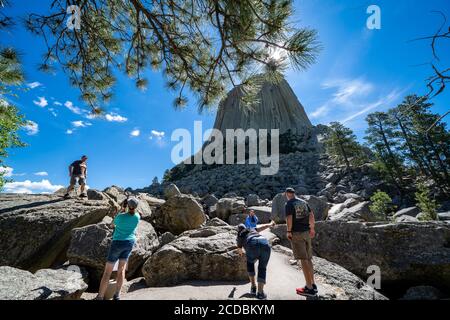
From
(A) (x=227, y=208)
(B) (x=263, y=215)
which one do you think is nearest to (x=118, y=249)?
(A) (x=227, y=208)

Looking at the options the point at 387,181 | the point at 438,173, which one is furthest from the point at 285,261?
the point at 438,173

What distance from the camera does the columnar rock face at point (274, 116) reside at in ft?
195

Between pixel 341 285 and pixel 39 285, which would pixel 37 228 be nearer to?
pixel 39 285

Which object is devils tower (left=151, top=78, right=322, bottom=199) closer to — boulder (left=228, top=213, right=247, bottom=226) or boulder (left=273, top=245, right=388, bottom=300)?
boulder (left=273, top=245, right=388, bottom=300)

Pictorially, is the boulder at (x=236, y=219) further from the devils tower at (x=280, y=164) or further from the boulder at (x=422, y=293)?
the devils tower at (x=280, y=164)

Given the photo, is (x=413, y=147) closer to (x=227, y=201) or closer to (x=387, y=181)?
(x=387, y=181)

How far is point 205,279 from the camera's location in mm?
4824

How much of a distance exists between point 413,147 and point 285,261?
2672 centimetres

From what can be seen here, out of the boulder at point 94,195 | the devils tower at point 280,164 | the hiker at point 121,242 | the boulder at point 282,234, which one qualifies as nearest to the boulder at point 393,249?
the boulder at point 282,234

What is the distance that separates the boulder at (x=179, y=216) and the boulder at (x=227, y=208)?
3.81 m

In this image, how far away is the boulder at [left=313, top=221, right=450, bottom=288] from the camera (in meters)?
6.71

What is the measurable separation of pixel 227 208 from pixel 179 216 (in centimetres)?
446

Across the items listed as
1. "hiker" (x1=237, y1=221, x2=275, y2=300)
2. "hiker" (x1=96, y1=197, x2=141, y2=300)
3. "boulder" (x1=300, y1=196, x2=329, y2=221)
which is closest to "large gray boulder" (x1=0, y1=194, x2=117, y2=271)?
"hiker" (x1=96, y1=197, x2=141, y2=300)

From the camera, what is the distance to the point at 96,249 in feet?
17.7
